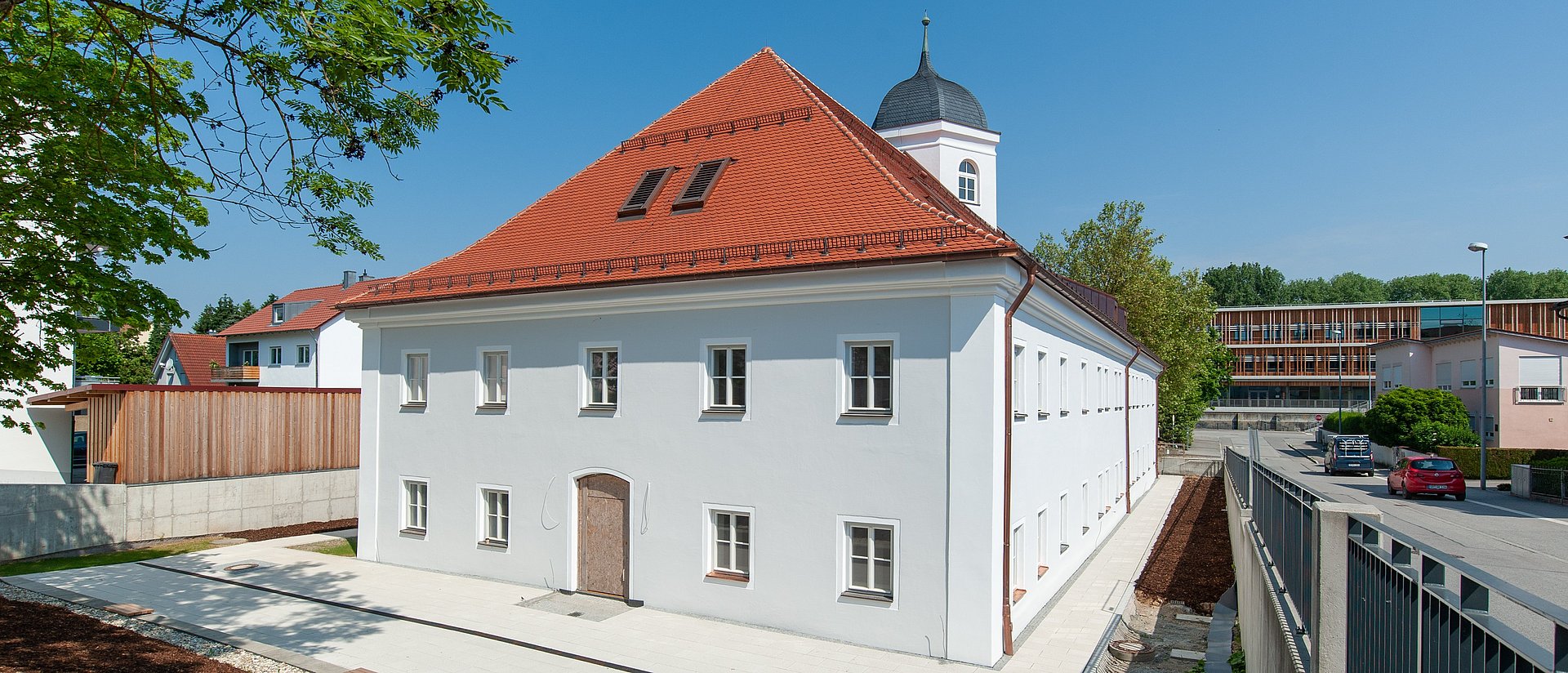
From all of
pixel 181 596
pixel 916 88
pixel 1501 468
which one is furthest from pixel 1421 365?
pixel 181 596

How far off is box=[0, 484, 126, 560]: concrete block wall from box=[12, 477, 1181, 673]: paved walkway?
2462mm

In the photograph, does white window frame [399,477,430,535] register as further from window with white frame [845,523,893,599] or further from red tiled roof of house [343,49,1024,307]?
window with white frame [845,523,893,599]

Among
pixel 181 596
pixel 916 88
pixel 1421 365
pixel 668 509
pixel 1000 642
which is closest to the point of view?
pixel 1000 642

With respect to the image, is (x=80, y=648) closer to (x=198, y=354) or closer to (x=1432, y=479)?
(x=1432, y=479)

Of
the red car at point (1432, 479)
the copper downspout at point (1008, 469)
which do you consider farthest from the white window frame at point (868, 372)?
the red car at point (1432, 479)

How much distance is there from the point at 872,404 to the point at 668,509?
148 inches

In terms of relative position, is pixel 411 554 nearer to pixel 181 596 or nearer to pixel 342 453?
pixel 181 596

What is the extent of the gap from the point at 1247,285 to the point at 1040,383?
426ft

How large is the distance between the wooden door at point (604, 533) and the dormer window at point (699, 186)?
4.69m

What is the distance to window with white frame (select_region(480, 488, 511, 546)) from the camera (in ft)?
Result: 50.5

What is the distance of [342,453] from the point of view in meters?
23.8

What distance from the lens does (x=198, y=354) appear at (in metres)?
52.8

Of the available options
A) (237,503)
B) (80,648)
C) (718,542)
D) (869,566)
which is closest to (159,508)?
(237,503)

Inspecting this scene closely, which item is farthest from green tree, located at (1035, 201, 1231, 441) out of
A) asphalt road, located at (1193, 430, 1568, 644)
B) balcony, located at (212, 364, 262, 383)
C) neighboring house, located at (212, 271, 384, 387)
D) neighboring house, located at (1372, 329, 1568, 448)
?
balcony, located at (212, 364, 262, 383)
